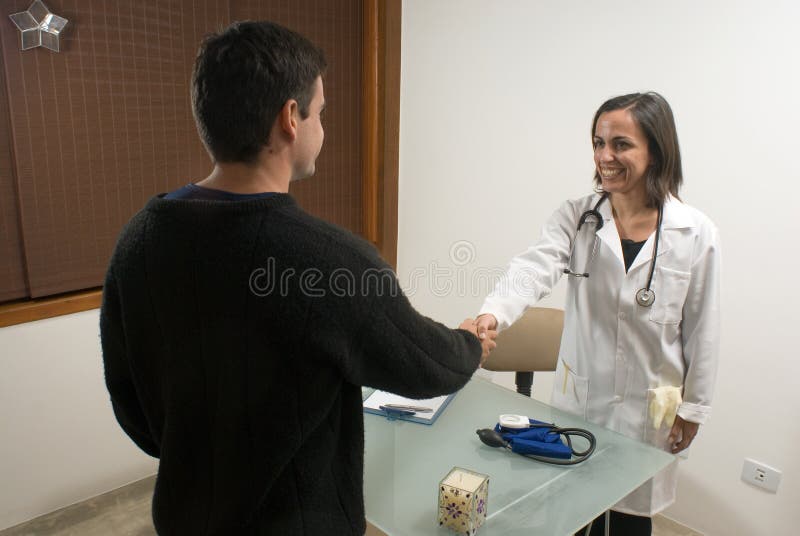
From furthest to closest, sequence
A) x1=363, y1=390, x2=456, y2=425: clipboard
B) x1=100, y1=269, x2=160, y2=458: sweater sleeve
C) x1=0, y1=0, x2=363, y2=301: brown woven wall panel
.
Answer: x1=0, y1=0, x2=363, y2=301: brown woven wall panel < x1=363, y1=390, x2=456, y2=425: clipboard < x1=100, y1=269, x2=160, y2=458: sweater sleeve

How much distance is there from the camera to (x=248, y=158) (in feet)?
3.09

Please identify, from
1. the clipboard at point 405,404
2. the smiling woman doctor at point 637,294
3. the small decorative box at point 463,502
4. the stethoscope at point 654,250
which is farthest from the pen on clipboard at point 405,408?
the stethoscope at point 654,250

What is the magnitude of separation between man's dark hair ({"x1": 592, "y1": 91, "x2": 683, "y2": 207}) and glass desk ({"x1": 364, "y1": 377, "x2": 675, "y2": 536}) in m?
0.68

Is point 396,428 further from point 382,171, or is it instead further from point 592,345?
point 382,171

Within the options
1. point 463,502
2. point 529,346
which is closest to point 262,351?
point 463,502

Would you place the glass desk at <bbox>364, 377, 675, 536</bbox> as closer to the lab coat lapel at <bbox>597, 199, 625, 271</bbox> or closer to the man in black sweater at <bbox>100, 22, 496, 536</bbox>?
the man in black sweater at <bbox>100, 22, 496, 536</bbox>

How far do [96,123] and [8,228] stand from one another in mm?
504

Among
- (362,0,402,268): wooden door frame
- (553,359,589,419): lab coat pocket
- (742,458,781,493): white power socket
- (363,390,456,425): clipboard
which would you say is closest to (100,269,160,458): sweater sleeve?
(363,390,456,425): clipboard

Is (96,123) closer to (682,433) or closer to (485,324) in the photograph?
(485,324)

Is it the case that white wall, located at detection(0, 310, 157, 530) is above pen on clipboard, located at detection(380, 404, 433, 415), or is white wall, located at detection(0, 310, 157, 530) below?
below

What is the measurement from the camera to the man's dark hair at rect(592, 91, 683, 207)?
1.67 meters

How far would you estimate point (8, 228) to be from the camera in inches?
89.5

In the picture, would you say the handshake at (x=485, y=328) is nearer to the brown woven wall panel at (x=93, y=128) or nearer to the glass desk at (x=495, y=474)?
the glass desk at (x=495, y=474)

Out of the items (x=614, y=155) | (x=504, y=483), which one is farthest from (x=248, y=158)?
(x=614, y=155)
